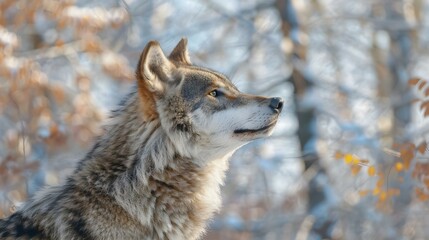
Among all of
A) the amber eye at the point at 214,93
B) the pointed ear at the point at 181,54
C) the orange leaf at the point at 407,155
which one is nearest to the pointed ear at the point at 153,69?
the amber eye at the point at 214,93

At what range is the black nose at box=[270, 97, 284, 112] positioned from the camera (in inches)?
224

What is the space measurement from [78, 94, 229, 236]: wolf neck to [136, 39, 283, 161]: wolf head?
3.3 inches

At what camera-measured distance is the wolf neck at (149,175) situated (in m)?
5.28

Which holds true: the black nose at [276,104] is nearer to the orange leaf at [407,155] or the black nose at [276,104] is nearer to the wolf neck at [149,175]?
the wolf neck at [149,175]

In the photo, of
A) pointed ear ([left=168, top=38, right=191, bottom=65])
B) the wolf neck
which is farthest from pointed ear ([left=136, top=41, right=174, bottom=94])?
pointed ear ([left=168, top=38, right=191, bottom=65])

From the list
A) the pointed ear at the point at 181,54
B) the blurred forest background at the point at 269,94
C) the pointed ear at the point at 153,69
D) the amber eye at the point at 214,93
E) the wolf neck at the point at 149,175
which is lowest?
the blurred forest background at the point at 269,94

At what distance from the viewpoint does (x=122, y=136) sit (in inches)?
217

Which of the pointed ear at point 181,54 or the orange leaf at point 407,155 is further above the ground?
the pointed ear at point 181,54

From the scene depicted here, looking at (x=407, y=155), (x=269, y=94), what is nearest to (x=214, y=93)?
(x=407, y=155)

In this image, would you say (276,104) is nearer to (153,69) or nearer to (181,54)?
(153,69)

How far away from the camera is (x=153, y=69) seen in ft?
18.4

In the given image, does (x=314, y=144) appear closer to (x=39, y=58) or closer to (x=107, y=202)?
(x=39, y=58)

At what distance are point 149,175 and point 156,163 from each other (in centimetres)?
9

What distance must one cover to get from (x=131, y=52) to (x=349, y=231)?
5534mm
